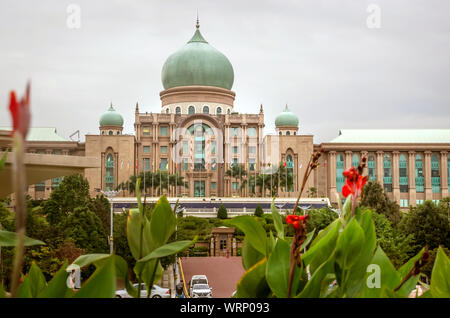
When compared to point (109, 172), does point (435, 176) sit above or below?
below

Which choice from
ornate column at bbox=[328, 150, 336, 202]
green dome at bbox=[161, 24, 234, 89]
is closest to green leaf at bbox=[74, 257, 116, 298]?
green dome at bbox=[161, 24, 234, 89]

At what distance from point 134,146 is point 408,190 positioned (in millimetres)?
30576

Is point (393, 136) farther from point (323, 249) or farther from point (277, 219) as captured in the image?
point (323, 249)

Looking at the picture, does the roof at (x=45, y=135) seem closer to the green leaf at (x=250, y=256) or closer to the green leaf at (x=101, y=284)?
the green leaf at (x=250, y=256)

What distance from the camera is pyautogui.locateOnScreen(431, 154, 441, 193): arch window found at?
69725 mm

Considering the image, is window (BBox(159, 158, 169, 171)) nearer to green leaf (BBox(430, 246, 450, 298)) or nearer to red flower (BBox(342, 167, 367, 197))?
red flower (BBox(342, 167, 367, 197))

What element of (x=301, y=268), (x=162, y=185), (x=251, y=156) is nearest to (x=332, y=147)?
(x=251, y=156)

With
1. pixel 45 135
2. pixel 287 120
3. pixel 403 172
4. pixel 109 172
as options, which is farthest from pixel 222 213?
pixel 45 135

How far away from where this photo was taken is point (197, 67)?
2618 inches

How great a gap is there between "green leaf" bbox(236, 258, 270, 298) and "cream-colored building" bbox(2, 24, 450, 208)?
59.6 meters

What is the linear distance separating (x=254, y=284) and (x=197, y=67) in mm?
65020

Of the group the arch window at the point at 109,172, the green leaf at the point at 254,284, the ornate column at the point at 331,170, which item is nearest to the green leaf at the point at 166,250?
the green leaf at the point at 254,284

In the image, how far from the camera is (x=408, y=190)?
69.6 m
